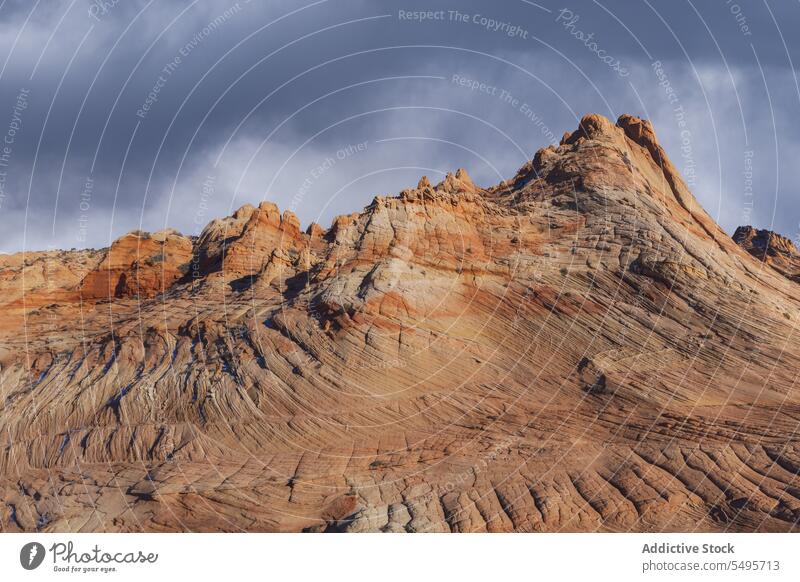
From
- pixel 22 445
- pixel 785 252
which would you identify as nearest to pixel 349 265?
pixel 22 445

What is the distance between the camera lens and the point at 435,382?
2647 centimetres

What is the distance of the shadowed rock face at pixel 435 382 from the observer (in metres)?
21.1

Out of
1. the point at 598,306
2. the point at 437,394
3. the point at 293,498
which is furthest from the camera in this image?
the point at 598,306

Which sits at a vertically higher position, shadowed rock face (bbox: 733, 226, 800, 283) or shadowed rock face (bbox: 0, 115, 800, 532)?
shadowed rock face (bbox: 733, 226, 800, 283)

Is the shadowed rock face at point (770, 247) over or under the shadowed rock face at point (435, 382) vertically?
over

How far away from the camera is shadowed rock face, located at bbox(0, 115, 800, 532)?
A: 21125mm

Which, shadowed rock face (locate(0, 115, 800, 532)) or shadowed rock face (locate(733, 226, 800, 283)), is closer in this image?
shadowed rock face (locate(0, 115, 800, 532))

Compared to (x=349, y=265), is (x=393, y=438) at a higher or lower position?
lower

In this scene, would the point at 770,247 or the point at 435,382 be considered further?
the point at 770,247

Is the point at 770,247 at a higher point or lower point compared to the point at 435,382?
higher

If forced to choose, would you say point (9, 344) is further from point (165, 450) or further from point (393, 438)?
point (393, 438)

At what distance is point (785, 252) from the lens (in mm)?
61094

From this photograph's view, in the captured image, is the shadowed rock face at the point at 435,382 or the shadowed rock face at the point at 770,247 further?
the shadowed rock face at the point at 770,247

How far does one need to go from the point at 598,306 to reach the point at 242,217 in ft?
80.1
